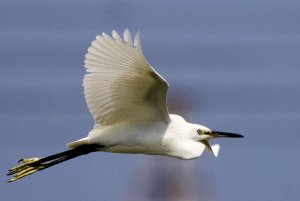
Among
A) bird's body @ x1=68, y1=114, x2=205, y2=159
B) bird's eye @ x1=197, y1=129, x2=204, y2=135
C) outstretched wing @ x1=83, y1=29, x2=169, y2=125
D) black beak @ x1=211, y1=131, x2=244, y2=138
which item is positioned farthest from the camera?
black beak @ x1=211, y1=131, x2=244, y2=138

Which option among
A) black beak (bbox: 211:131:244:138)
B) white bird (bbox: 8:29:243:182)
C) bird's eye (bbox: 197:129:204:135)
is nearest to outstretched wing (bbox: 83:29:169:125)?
white bird (bbox: 8:29:243:182)

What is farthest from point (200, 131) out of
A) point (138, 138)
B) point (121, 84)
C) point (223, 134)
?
point (121, 84)

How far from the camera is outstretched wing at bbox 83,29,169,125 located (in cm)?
616

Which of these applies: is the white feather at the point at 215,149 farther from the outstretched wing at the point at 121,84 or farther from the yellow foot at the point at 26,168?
the yellow foot at the point at 26,168

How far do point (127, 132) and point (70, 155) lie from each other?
19.9 inches

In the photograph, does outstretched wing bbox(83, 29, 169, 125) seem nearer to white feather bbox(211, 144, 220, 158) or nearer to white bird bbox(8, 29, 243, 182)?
white bird bbox(8, 29, 243, 182)

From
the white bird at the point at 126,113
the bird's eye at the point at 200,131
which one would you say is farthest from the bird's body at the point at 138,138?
the bird's eye at the point at 200,131

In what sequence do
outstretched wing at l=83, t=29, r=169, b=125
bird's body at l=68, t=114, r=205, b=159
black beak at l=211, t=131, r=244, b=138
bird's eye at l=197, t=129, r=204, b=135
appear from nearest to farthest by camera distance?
outstretched wing at l=83, t=29, r=169, b=125, bird's body at l=68, t=114, r=205, b=159, bird's eye at l=197, t=129, r=204, b=135, black beak at l=211, t=131, r=244, b=138

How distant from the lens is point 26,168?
7.18m

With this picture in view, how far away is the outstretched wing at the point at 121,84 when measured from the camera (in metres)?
6.16

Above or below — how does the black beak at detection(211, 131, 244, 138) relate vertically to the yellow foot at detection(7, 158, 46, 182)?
above

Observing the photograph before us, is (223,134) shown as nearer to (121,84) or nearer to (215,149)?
(215,149)

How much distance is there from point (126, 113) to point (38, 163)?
899mm

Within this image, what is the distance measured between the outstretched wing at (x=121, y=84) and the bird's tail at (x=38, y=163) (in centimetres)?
34
